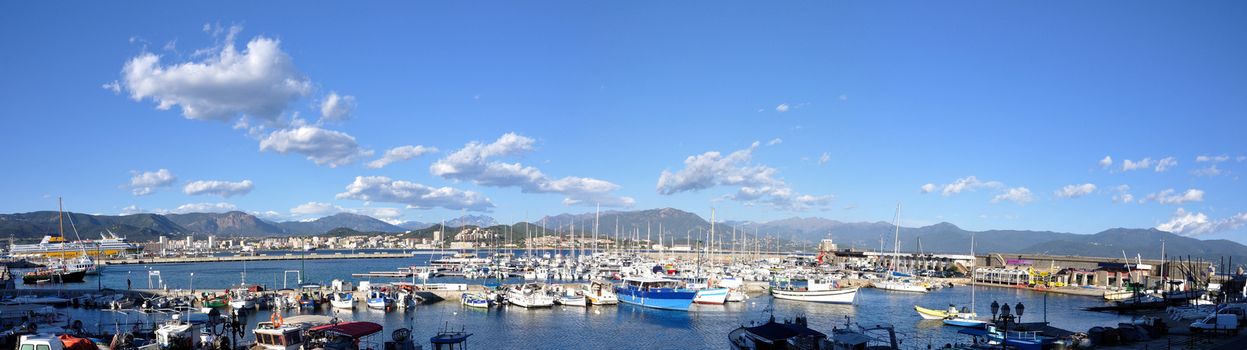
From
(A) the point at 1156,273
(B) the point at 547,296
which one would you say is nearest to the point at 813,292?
(B) the point at 547,296

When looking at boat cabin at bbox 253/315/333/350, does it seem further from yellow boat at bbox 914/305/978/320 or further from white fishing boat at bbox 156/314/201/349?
yellow boat at bbox 914/305/978/320

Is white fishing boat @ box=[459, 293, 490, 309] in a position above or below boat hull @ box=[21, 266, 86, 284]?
above

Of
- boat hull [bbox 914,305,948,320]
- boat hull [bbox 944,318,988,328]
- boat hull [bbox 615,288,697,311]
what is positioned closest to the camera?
boat hull [bbox 944,318,988,328]

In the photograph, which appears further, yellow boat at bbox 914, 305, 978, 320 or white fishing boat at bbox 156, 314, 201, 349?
yellow boat at bbox 914, 305, 978, 320

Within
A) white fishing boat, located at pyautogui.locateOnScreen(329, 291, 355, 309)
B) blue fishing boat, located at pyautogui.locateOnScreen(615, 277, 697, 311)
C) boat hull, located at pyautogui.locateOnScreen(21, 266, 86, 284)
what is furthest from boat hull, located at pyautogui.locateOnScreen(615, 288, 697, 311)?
boat hull, located at pyautogui.locateOnScreen(21, 266, 86, 284)

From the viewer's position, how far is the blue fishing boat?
5050 centimetres

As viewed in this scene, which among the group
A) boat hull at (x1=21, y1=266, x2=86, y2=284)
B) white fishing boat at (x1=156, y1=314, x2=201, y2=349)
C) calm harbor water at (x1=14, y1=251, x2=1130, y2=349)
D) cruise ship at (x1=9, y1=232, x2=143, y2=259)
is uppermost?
white fishing boat at (x1=156, y1=314, x2=201, y2=349)

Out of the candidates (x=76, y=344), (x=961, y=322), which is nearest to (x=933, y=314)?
(x=961, y=322)

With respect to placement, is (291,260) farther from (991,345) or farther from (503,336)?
(991,345)

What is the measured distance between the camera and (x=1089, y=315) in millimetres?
51406

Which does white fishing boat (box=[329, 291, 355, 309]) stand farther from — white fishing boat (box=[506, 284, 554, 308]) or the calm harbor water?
white fishing boat (box=[506, 284, 554, 308])

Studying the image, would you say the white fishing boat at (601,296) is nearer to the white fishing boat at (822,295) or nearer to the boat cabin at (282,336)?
the white fishing boat at (822,295)

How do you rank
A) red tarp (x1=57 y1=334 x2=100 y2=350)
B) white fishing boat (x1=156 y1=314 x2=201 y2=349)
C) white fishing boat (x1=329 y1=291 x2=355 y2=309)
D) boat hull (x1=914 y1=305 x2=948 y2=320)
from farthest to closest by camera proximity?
white fishing boat (x1=329 y1=291 x2=355 y2=309)
boat hull (x1=914 y1=305 x2=948 y2=320)
white fishing boat (x1=156 y1=314 x2=201 y2=349)
red tarp (x1=57 y1=334 x2=100 y2=350)

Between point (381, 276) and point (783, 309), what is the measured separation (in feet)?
219
